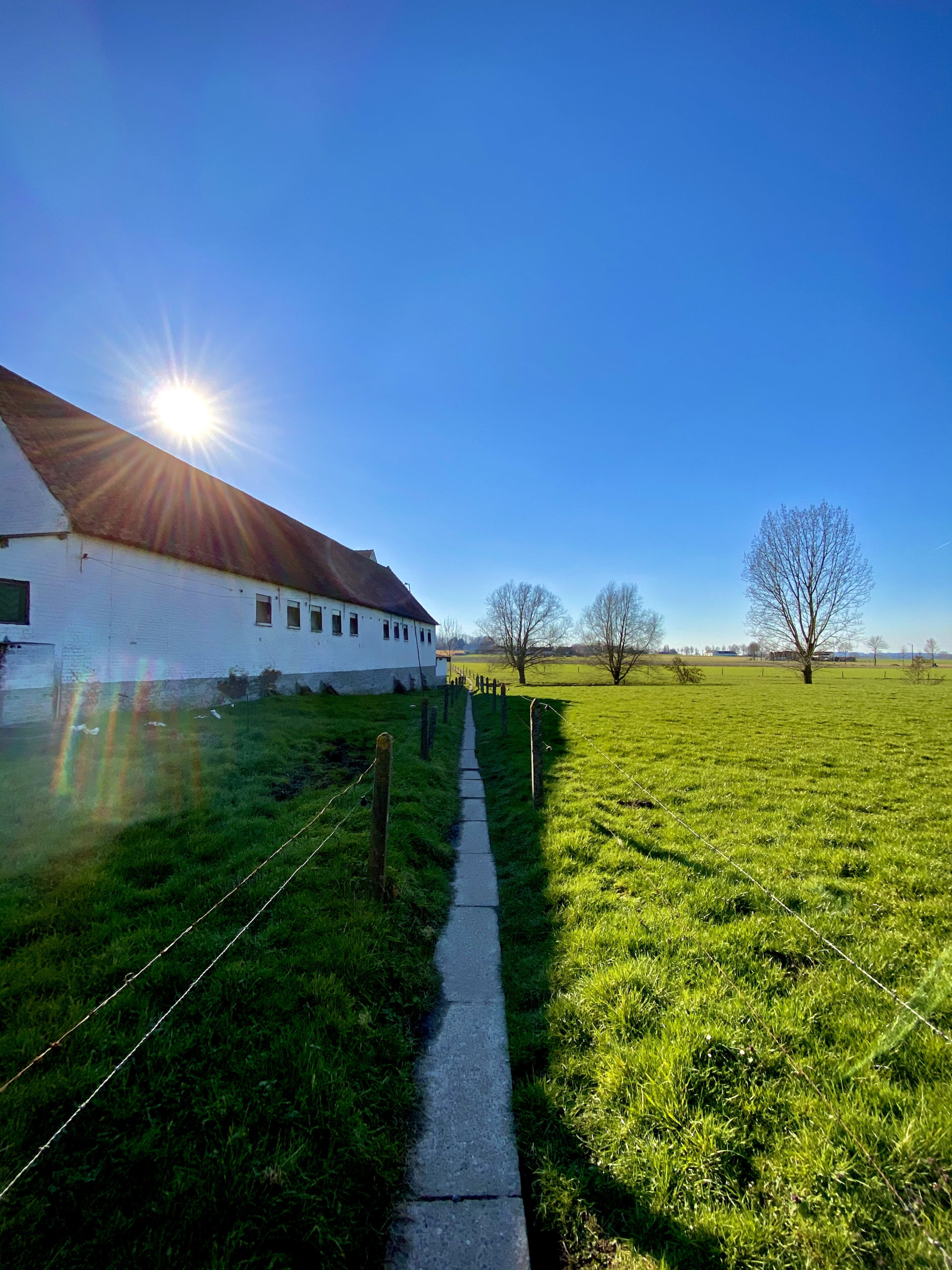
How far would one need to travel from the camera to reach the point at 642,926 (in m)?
4.04

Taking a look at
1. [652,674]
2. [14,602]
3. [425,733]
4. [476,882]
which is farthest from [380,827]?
[652,674]

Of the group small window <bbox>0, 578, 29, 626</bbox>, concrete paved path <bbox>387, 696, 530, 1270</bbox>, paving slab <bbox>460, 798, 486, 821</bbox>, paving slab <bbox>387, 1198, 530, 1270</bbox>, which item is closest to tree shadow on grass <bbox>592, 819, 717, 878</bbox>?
concrete paved path <bbox>387, 696, 530, 1270</bbox>

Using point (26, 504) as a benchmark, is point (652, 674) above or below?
below

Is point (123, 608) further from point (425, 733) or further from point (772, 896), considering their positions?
point (772, 896)

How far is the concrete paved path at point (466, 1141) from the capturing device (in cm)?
206

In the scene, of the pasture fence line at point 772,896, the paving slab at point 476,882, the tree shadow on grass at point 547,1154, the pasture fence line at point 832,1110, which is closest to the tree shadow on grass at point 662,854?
the tree shadow on grass at point 547,1154

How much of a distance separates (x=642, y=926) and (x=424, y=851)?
9.06 feet

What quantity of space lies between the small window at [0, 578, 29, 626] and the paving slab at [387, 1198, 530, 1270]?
13.4 meters

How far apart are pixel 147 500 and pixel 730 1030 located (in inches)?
734

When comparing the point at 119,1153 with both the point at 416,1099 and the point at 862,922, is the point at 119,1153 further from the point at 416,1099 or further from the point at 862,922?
the point at 862,922

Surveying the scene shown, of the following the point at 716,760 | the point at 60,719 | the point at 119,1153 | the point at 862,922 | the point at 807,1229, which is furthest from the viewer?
the point at 60,719

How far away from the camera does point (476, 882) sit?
18.1 ft

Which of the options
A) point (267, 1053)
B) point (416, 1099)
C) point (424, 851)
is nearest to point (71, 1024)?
point (267, 1053)

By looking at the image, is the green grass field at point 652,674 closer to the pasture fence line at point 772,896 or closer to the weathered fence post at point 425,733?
the pasture fence line at point 772,896
